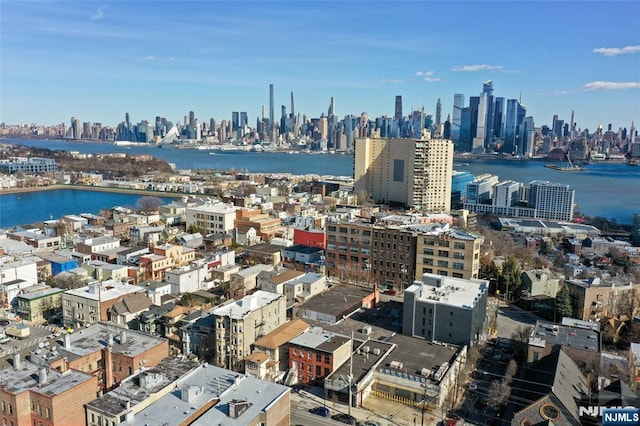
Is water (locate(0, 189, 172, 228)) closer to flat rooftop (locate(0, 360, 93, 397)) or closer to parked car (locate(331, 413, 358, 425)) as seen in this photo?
flat rooftop (locate(0, 360, 93, 397))

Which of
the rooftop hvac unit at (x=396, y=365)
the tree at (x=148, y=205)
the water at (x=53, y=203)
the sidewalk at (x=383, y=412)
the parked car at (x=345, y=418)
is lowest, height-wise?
the water at (x=53, y=203)

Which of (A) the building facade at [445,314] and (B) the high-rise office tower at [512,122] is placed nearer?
(A) the building facade at [445,314]

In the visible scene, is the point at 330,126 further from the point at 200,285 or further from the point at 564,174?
the point at 200,285

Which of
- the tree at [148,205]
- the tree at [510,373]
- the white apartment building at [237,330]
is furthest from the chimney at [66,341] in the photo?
the tree at [148,205]

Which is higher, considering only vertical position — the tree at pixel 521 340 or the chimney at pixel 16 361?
the chimney at pixel 16 361

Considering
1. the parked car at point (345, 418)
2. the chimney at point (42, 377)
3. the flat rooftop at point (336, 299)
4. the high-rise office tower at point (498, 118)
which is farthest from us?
the high-rise office tower at point (498, 118)

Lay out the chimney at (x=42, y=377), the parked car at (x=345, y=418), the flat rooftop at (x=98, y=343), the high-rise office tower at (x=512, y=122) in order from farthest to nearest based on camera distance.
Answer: the high-rise office tower at (x=512, y=122) < the flat rooftop at (x=98, y=343) < the parked car at (x=345, y=418) < the chimney at (x=42, y=377)

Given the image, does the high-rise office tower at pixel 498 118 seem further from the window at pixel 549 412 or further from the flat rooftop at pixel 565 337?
the window at pixel 549 412
